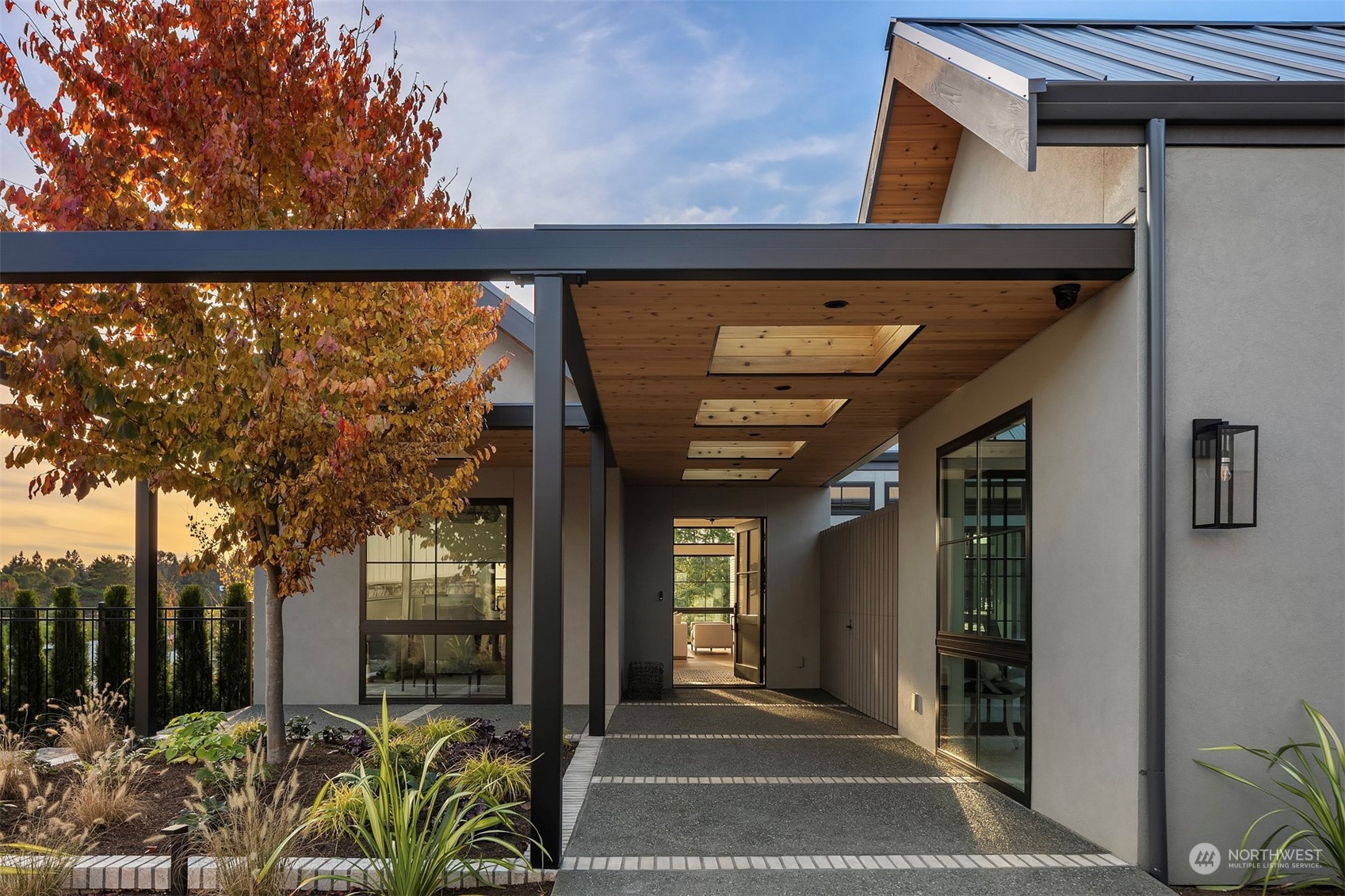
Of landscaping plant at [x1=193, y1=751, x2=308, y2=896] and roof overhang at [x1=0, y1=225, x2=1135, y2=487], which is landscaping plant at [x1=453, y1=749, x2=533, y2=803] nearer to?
landscaping plant at [x1=193, y1=751, x2=308, y2=896]

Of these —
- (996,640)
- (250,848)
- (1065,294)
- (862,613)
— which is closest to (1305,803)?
(996,640)

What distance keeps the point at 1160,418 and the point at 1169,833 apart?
1.86 metres

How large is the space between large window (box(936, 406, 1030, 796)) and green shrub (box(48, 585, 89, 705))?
864 cm

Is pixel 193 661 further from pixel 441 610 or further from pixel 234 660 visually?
pixel 441 610

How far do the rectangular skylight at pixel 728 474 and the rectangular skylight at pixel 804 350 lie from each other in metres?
5.02

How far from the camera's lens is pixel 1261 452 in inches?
173

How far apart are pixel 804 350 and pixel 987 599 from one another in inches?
83.6

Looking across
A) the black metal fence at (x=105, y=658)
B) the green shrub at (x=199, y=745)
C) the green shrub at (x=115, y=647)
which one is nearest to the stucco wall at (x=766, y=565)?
the black metal fence at (x=105, y=658)

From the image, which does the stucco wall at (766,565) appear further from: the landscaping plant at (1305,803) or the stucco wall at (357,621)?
the landscaping plant at (1305,803)

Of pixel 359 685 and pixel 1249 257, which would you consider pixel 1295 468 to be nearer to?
pixel 1249 257

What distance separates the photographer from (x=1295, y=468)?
4367 millimetres

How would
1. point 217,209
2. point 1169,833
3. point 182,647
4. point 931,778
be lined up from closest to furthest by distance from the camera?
1. point 1169,833
2. point 217,209
3. point 931,778
4. point 182,647

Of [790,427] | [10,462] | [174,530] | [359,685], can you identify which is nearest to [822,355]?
[790,427]

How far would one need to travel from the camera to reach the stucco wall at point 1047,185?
15.9 ft
